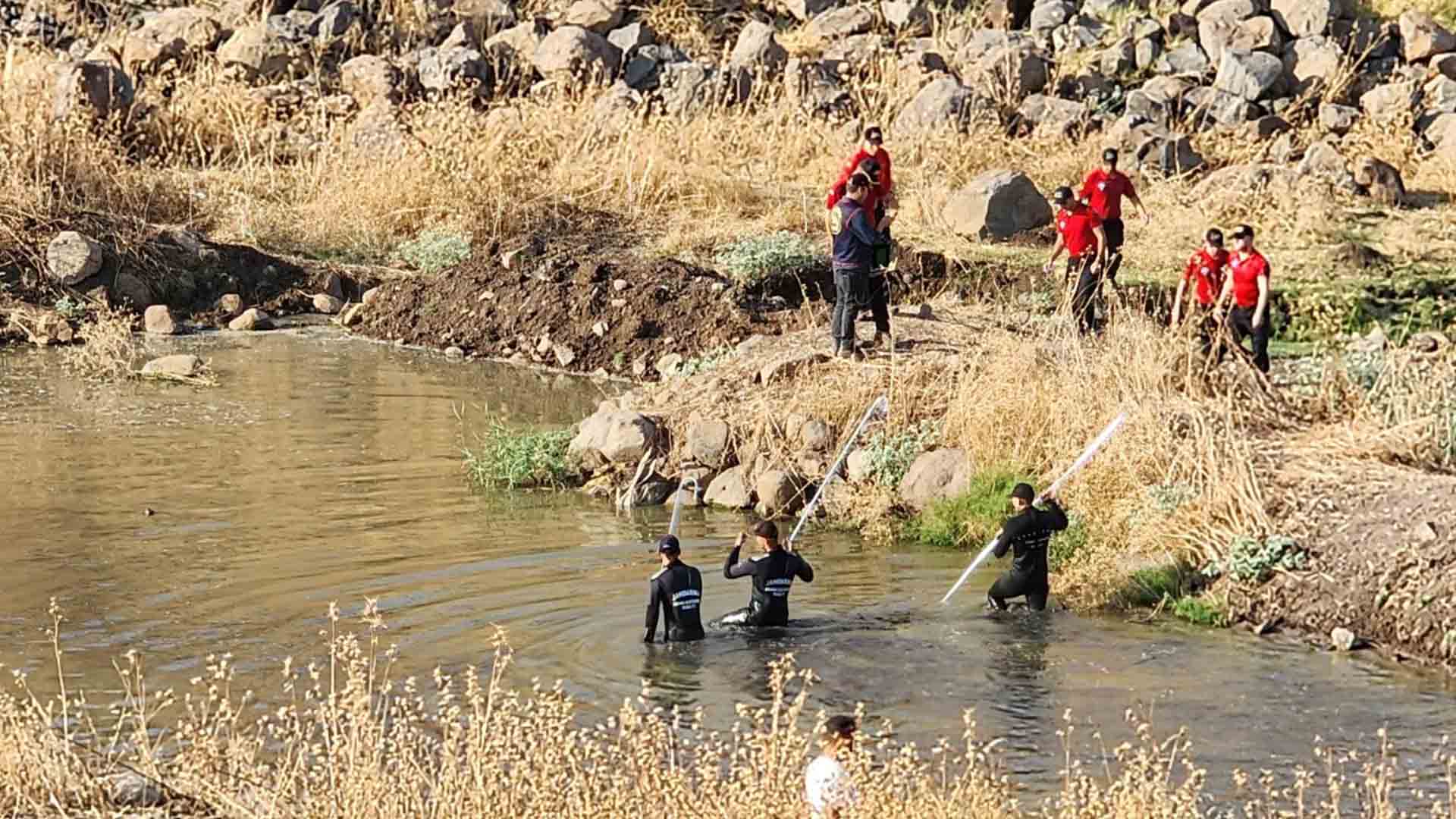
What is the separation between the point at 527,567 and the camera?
15617mm

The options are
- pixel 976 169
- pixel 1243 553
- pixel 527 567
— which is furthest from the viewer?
pixel 976 169

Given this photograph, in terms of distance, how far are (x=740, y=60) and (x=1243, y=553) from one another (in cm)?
2028

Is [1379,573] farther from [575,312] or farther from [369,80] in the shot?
[369,80]

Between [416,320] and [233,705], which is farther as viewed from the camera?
[416,320]

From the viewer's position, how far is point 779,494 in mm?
17266

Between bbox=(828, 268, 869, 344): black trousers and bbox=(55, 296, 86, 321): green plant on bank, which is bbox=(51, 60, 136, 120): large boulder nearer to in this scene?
bbox=(55, 296, 86, 321): green plant on bank

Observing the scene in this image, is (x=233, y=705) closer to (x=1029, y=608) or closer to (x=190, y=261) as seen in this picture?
(x=1029, y=608)

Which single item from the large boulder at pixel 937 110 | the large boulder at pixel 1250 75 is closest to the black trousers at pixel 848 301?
the large boulder at pixel 937 110

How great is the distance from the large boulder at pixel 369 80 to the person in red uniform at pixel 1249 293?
1624cm

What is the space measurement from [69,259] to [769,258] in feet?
25.7

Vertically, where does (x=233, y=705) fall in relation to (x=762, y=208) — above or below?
below

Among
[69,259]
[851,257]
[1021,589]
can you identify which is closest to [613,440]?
[851,257]

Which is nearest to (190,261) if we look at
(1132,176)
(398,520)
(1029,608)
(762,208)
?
(762,208)

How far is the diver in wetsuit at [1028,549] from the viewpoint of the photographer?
14109 millimetres
